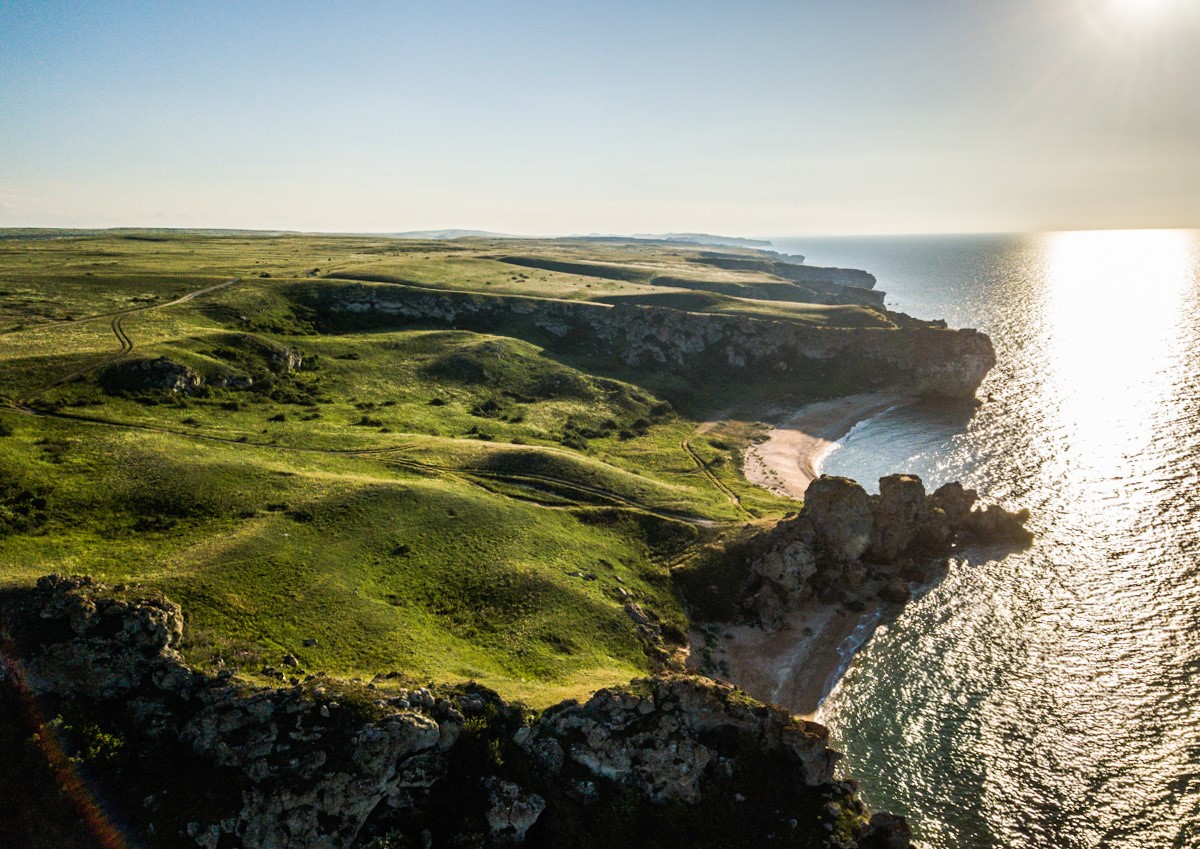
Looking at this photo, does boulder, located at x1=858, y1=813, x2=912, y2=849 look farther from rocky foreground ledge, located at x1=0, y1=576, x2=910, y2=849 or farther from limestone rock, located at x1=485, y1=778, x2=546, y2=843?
limestone rock, located at x1=485, y1=778, x2=546, y2=843

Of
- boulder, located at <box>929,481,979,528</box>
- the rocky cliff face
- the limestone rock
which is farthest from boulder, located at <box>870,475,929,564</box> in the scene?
the rocky cliff face

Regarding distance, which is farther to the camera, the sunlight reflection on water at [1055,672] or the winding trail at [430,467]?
the winding trail at [430,467]

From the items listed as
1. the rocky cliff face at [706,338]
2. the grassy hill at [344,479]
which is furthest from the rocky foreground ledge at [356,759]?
the rocky cliff face at [706,338]

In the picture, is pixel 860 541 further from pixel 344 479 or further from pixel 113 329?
pixel 113 329

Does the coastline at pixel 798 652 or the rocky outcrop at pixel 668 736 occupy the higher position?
the rocky outcrop at pixel 668 736

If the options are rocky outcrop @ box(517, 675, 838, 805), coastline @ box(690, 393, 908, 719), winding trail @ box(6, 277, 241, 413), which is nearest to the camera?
rocky outcrop @ box(517, 675, 838, 805)

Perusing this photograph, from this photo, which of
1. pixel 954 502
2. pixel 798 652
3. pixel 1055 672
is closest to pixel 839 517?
pixel 798 652

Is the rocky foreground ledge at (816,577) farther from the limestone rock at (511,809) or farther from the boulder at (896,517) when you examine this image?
the limestone rock at (511,809)
